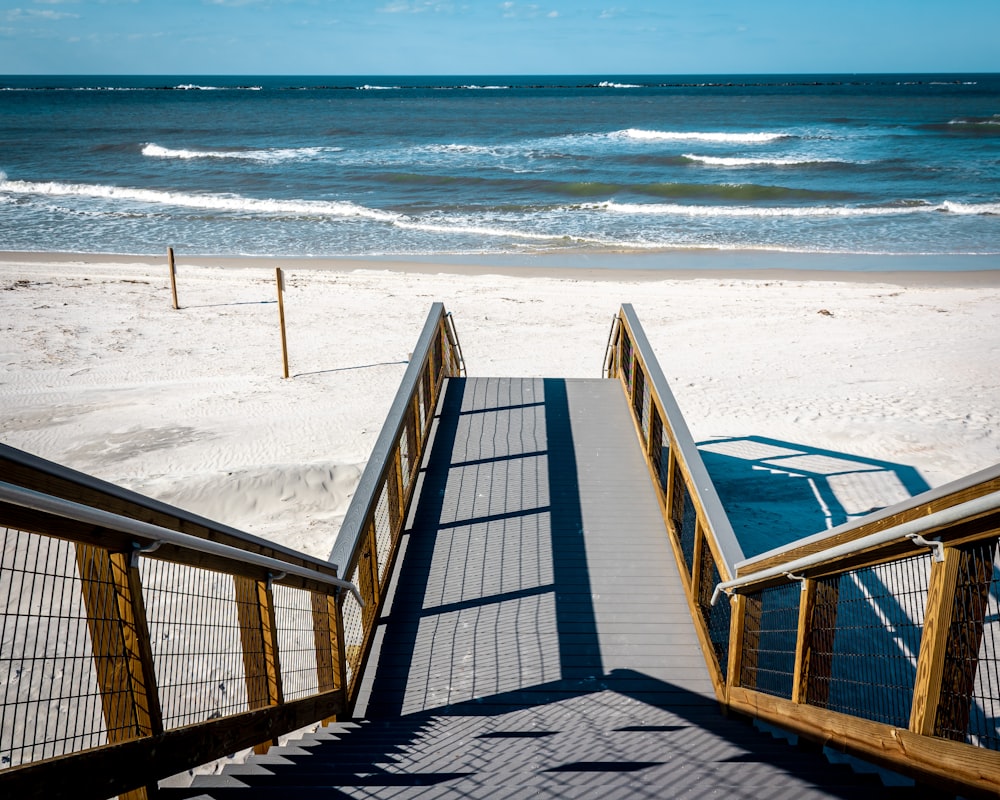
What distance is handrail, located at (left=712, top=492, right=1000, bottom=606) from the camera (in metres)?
2.22

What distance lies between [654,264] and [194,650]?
19.8 meters

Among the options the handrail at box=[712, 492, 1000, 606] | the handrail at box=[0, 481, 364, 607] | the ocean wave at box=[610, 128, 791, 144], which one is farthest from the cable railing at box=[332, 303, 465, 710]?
the ocean wave at box=[610, 128, 791, 144]

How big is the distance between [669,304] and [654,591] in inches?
545

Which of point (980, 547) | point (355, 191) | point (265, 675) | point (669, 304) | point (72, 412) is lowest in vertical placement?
point (265, 675)

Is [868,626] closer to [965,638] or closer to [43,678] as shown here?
[965,638]

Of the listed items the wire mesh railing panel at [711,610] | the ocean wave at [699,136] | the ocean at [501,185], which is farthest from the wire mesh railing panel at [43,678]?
the ocean wave at [699,136]

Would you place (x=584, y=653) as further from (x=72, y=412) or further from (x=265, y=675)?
(x=72, y=412)

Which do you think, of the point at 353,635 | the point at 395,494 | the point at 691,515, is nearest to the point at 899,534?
the point at 353,635

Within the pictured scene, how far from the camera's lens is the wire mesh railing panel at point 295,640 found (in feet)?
20.4

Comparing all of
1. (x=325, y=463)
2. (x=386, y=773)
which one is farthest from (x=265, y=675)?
(x=325, y=463)

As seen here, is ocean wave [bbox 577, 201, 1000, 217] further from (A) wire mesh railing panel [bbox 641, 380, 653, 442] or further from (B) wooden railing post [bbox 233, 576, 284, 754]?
(B) wooden railing post [bbox 233, 576, 284, 754]

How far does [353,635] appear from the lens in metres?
5.36

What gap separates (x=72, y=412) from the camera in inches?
494

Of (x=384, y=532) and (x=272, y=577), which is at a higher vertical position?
(x=272, y=577)
